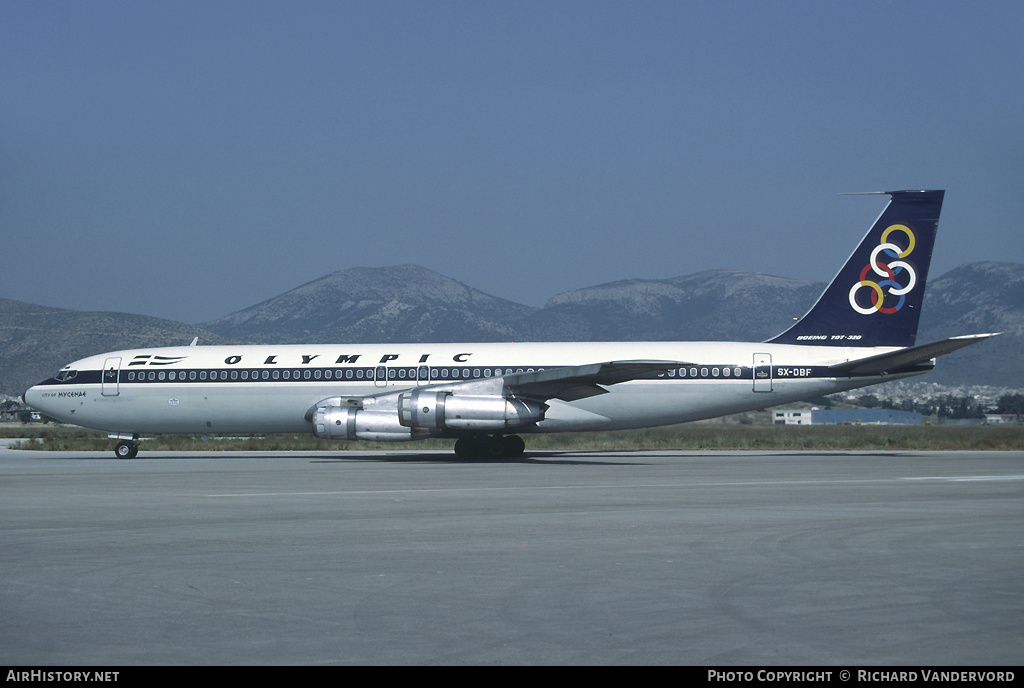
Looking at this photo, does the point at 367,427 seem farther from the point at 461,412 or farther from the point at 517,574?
the point at 517,574

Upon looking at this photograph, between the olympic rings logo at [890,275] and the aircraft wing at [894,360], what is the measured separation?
2232mm

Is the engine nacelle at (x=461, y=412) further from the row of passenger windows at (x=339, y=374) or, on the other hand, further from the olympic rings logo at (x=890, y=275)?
the olympic rings logo at (x=890, y=275)

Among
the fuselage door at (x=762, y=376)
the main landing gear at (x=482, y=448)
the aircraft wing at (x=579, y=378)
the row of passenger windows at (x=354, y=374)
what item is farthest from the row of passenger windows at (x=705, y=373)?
the main landing gear at (x=482, y=448)

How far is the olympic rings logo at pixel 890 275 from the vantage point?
1223 inches

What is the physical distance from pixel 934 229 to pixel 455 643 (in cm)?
2864

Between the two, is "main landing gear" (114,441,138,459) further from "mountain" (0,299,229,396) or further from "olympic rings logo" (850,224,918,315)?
"mountain" (0,299,229,396)

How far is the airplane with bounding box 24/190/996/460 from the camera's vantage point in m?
29.7

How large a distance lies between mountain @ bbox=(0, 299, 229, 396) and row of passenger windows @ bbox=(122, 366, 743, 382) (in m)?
121

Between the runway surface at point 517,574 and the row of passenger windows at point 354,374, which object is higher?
the row of passenger windows at point 354,374

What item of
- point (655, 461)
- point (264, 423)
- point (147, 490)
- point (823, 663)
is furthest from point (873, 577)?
point (264, 423)

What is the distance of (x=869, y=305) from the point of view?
102 feet

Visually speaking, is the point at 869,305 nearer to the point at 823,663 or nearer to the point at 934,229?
the point at 934,229

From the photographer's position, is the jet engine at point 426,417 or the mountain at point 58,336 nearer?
the jet engine at point 426,417

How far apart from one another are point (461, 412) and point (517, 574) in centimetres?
Answer: 1876
